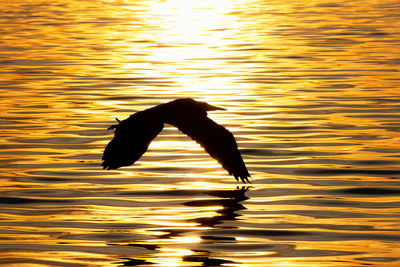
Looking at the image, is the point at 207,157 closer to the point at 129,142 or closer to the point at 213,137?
the point at 213,137

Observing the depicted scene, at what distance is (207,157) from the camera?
45.5 feet

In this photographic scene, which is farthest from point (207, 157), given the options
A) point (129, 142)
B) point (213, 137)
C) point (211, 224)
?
point (211, 224)

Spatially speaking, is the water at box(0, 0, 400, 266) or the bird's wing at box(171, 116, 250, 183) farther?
the bird's wing at box(171, 116, 250, 183)

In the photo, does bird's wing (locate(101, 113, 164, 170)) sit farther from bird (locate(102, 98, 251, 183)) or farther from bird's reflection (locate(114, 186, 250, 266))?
bird's reflection (locate(114, 186, 250, 266))

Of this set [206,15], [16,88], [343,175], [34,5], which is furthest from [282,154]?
[34,5]

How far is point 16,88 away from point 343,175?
34.0 feet

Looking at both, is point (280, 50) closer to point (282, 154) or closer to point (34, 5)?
point (282, 154)

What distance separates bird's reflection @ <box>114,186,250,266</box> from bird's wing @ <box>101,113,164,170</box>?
2.57ft

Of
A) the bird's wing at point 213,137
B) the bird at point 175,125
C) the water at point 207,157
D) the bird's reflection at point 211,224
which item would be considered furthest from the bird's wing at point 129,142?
the bird's reflection at point 211,224

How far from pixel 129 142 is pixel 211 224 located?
143cm

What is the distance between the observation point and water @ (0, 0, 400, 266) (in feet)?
31.0

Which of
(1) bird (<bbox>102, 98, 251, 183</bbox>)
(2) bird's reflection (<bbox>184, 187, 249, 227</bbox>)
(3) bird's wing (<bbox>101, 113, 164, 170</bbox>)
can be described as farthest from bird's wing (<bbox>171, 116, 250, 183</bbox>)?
(3) bird's wing (<bbox>101, 113, 164, 170</bbox>)

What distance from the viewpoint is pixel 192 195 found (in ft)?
37.8

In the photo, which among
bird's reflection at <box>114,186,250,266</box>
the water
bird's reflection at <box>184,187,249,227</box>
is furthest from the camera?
bird's reflection at <box>184,187,249,227</box>
